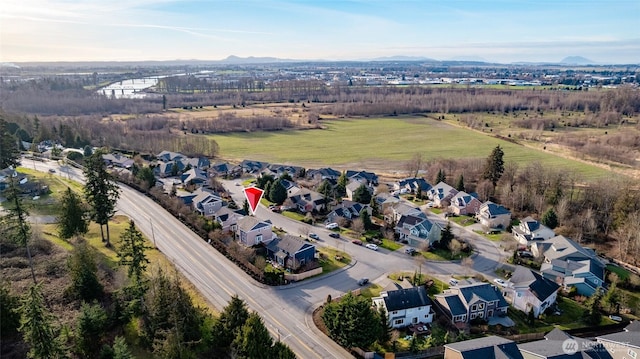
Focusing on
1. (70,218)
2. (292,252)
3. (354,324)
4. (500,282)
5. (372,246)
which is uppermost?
(70,218)

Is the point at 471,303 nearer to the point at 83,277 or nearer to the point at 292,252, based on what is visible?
the point at 292,252

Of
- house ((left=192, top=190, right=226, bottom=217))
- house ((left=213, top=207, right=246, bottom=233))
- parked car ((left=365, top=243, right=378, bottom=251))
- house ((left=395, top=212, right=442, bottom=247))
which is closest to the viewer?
parked car ((left=365, top=243, right=378, bottom=251))

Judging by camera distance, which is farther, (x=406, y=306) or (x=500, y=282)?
(x=500, y=282)

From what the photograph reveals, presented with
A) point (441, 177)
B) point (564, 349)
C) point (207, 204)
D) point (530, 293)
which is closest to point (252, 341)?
point (564, 349)

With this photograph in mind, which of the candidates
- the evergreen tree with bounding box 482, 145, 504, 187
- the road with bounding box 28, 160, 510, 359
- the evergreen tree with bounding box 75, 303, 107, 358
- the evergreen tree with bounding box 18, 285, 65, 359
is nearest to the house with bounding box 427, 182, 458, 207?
the evergreen tree with bounding box 482, 145, 504, 187

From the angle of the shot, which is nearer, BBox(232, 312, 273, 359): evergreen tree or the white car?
BBox(232, 312, 273, 359): evergreen tree

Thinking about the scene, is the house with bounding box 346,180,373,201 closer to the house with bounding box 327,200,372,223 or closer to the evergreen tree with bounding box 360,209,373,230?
the house with bounding box 327,200,372,223
